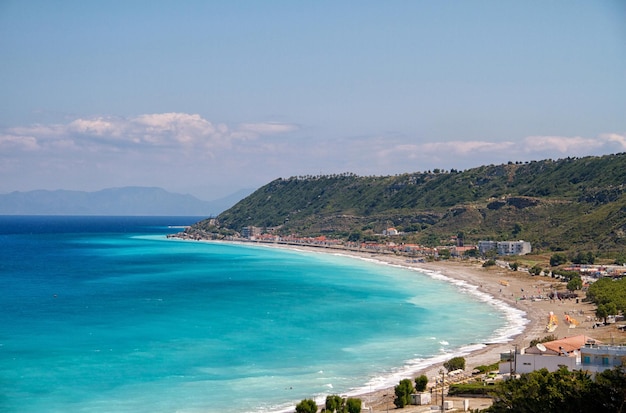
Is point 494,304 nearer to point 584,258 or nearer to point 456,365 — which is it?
point 456,365

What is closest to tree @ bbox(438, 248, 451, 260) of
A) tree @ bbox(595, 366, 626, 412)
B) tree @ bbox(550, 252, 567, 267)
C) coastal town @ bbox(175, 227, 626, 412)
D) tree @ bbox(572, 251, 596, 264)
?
coastal town @ bbox(175, 227, 626, 412)

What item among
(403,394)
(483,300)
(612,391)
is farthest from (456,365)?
(483,300)

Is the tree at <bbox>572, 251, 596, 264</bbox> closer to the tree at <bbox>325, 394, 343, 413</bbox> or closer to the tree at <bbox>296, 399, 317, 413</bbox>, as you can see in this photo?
the tree at <bbox>325, 394, 343, 413</bbox>

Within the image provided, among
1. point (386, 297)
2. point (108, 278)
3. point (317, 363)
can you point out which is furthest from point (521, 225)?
point (317, 363)

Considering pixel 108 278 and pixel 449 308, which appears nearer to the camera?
pixel 449 308

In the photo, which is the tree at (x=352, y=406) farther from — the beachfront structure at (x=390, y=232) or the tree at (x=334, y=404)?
the beachfront structure at (x=390, y=232)

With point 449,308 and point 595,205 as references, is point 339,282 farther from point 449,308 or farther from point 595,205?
point 595,205
